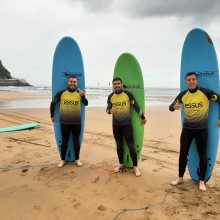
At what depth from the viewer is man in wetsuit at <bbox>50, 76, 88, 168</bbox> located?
4.30 m

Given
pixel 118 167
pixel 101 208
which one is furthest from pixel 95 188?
pixel 118 167

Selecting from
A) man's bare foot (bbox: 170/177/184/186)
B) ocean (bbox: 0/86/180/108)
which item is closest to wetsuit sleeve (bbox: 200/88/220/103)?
man's bare foot (bbox: 170/177/184/186)

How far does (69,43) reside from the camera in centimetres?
477

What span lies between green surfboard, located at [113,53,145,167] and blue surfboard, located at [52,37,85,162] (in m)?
0.82

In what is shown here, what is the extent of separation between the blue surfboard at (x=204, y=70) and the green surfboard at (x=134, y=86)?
0.72 m

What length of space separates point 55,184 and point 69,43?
8.50ft

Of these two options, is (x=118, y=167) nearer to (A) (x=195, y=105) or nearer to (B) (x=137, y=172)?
(B) (x=137, y=172)

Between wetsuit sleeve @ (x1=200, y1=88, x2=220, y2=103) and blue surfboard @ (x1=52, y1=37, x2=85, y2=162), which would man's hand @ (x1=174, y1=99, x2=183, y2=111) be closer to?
wetsuit sleeve @ (x1=200, y1=88, x2=220, y2=103)

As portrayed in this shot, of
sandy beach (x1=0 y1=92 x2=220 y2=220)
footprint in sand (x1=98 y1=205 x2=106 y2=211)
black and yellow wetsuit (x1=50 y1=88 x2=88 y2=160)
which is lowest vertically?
footprint in sand (x1=98 y1=205 x2=106 y2=211)

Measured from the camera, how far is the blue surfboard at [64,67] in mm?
4719

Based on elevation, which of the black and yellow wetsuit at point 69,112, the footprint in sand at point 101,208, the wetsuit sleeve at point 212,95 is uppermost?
the wetsuit sleeve at point 212,95

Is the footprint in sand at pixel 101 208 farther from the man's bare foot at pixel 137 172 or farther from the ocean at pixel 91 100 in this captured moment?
the ocean at pixel 91 100

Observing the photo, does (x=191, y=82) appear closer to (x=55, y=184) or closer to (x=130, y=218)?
(x=130, y=218)

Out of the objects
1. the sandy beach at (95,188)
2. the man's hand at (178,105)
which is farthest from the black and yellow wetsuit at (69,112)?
the man's hand at (178,105)
